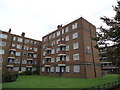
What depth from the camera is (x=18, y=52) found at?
140ft

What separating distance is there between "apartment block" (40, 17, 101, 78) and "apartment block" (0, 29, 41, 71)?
12690 millimetres

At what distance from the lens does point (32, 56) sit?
153 ft

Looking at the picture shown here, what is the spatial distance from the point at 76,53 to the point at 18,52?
26.9 metres

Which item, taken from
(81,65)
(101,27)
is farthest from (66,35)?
(101,27)

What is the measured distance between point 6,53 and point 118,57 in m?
38.4

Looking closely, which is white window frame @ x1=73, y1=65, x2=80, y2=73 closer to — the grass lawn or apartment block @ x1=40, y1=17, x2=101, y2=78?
apartment block @ x1=40, y1=17, x2=101, y2=78

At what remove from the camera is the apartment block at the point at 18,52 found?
126ft

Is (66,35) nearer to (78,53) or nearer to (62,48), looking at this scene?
(62,48)

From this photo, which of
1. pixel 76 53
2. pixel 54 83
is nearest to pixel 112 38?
pixel 54 83

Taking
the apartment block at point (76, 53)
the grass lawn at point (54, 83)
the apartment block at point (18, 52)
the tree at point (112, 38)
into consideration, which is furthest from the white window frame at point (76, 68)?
the apartment block at point (18, 52)

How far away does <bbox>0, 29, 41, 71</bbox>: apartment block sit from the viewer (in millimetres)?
38406

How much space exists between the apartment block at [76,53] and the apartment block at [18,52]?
12690 millimetres

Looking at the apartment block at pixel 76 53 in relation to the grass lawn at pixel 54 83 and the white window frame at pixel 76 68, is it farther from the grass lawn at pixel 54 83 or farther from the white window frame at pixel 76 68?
the grass lawn at pixel 54 83

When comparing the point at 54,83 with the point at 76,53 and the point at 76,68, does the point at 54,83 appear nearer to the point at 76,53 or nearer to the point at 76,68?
the point at 76,68
